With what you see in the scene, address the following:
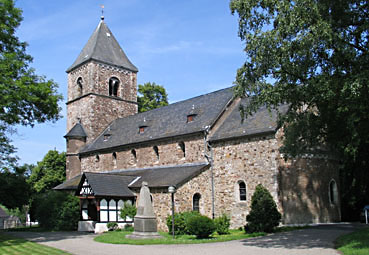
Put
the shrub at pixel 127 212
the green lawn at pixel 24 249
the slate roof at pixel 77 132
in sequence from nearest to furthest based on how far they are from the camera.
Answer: the green lawn at pixel 24 249
the shrub at pixel 127 212
the slate roof at pixel 77 132

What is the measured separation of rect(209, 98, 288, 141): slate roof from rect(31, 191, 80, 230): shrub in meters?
11.5

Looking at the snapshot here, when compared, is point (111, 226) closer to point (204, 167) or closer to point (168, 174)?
point (168, 174)

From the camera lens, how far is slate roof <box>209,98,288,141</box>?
74.4 feet

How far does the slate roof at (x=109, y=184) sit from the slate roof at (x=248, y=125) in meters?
7.23

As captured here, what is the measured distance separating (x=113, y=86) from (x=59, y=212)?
1657 cm

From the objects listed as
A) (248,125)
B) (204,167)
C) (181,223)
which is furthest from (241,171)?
(181,223)

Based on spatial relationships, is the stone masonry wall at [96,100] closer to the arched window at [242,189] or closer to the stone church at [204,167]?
the stone church at [204,167]

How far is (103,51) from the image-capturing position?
130 feet

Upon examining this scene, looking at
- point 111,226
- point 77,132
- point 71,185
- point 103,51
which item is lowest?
point 111,226

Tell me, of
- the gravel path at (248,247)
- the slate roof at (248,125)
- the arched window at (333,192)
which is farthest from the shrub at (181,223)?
the arched window at (333,192)

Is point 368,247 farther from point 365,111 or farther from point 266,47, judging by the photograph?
point 266,47

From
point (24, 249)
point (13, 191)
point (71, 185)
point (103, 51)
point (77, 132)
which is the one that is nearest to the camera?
point (24, 249)

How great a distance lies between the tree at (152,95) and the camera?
161 feet

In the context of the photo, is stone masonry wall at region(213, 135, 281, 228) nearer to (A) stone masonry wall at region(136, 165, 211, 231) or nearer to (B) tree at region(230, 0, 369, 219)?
(A) stone masonry wall at region(136, 165, 211, 231)
